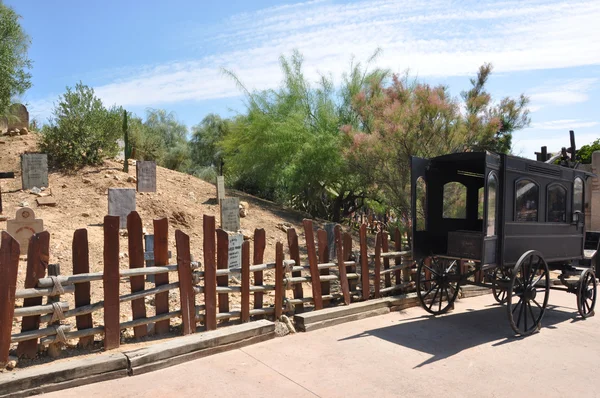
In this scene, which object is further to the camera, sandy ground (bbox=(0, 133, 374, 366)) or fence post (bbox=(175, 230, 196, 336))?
sandy ground (bbox=(0, 133, 374, 366))

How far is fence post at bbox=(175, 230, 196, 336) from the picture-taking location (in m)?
5.60

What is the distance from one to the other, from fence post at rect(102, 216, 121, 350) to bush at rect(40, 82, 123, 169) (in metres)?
8.81

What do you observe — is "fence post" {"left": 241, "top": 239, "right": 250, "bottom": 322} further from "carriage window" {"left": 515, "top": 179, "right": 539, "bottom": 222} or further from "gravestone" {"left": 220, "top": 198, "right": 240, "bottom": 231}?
"gravestone" {"left": 220, "top": 198, "right": 240, "bottom": 231}

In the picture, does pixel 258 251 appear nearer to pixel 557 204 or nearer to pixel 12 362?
pixel 12 362

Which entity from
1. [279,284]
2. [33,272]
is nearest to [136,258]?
[33,272]

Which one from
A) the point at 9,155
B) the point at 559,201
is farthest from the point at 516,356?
the point at 9,155

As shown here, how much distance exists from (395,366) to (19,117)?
15.3 meters

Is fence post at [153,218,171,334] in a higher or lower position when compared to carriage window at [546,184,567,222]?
lower

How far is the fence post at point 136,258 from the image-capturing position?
5281 mm

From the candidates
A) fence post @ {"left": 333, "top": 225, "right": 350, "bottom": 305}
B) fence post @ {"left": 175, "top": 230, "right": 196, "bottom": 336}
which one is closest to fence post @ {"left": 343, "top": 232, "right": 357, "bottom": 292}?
fence post @ {"left": 333, "top": 225, "right": 350, "bottom": 305}

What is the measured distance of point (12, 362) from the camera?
448 centimetres

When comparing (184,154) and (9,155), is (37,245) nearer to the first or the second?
(9,155)

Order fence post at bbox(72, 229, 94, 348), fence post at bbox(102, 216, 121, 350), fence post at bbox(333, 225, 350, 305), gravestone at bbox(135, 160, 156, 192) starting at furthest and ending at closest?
gravestone at bbox(135, 160, 156, 192)
fence post at bbox(333, 225, 350, 305)
fence post at bbox(102, 216, 121, 350)
fence post at bbox(72, 229, 94, 348)

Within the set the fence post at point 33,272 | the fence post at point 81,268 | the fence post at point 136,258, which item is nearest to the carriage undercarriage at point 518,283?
the fence post at point 136,258
